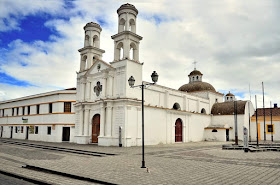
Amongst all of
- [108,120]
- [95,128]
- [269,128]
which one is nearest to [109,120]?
[108,120]

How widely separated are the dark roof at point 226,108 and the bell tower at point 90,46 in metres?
24.1

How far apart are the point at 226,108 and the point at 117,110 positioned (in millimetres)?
24648

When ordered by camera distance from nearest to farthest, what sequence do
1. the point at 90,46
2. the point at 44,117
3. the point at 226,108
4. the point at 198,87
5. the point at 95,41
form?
the point at 90,46
the point at 95,41
the point at 44,117
the point at 226,108
the point at 198,87

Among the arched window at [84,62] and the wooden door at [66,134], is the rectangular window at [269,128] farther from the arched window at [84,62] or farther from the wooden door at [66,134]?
the wooden door at [66,134]

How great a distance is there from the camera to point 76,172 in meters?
9.66

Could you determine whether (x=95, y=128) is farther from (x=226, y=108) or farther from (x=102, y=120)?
(x=226, y=108)

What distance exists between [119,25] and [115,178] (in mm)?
21485

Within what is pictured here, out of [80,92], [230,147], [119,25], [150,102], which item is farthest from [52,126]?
[230,147]

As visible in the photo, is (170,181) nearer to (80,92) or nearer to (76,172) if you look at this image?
(76,172)

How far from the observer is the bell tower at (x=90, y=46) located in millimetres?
30609

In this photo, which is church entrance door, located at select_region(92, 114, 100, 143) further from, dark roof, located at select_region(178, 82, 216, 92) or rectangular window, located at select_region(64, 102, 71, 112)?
dark roof, located at select_region(178, 82, 216, 92)

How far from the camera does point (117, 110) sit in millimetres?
24469

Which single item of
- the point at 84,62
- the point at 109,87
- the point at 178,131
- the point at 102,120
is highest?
the point at 84,62

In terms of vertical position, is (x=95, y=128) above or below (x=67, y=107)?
below
